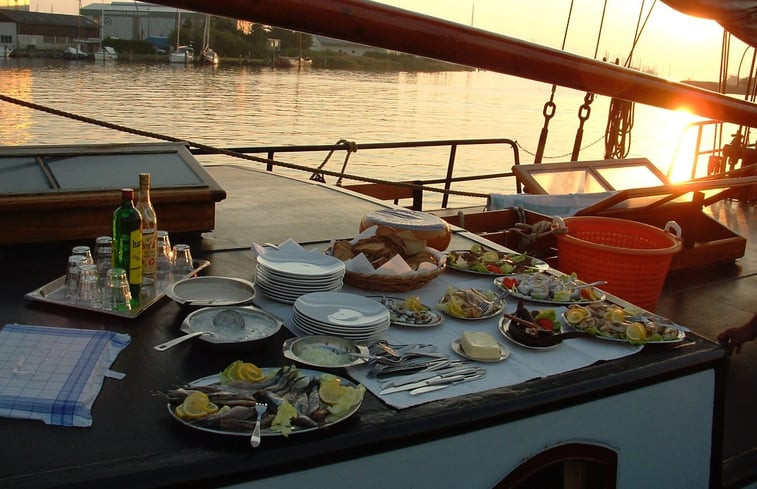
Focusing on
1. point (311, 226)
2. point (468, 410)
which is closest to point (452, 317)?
point (468, 410)

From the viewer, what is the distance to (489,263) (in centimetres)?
255

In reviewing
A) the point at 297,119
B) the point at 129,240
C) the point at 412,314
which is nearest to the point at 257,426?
the point at 412,314

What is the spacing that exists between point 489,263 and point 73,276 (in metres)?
1.30

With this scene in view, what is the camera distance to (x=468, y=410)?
153 centimetres

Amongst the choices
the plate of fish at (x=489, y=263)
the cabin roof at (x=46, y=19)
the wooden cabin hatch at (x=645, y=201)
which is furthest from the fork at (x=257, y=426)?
the cabin roof at (x=46, y=19)

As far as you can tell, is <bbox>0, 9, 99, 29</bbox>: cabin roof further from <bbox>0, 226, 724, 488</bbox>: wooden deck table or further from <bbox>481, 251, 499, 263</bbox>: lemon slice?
<bbox>0, 226, 724, 488</bbox>: wooden deck table

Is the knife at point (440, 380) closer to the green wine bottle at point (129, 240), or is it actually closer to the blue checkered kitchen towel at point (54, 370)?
the blue checkered kitchen towel at point (54, 370)

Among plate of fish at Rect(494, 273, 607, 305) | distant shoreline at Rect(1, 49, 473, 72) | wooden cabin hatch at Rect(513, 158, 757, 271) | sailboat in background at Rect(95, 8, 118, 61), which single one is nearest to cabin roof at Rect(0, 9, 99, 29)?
sailboat in background at Rect(95, 8, 118, 61)

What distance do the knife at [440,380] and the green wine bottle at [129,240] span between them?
82cm

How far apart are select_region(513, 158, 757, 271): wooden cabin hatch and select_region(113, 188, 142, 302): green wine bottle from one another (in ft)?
8.10

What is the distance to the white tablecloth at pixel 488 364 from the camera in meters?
1.61

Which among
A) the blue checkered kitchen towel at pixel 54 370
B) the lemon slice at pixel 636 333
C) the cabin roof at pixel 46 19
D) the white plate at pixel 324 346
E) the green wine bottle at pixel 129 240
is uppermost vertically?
the cabin roof at pixel 46 19

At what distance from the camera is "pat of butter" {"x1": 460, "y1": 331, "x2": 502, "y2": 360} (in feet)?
5.76

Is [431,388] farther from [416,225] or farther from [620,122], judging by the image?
[620,122]
